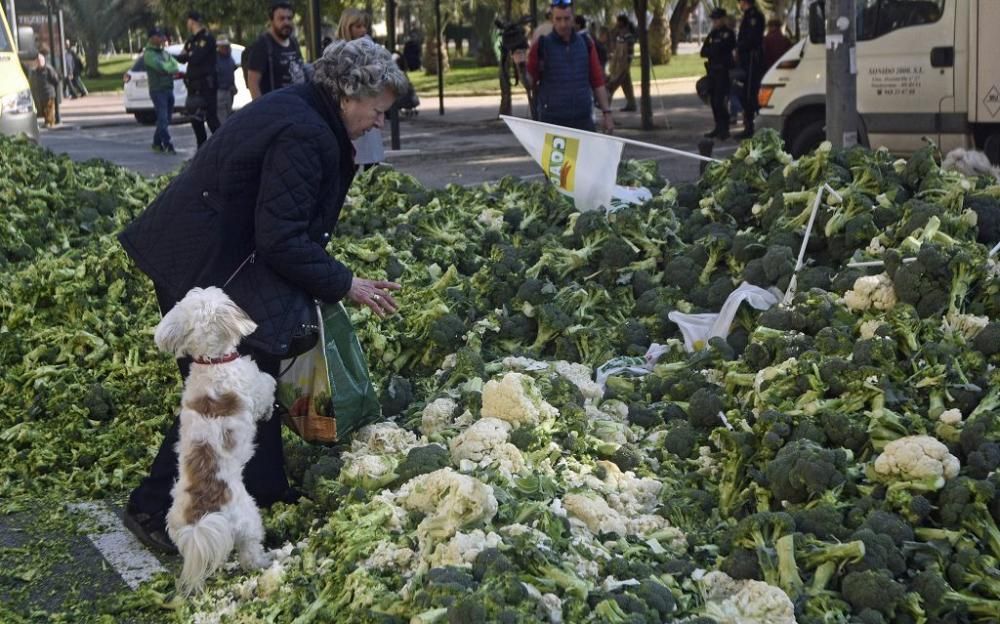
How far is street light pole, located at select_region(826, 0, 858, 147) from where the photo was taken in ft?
33.8

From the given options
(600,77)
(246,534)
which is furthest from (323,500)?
(600,77)

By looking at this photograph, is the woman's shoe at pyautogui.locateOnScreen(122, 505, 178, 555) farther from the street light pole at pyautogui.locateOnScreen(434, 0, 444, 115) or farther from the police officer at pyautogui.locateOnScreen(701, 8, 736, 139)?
the street light pole at pyautogui.locateOnScreen(434, 0, 444, 115)

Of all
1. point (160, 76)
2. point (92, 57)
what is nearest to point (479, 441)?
point (160, 76)

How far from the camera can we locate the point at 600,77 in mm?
12422

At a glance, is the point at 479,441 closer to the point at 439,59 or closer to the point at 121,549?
the point at 121,549

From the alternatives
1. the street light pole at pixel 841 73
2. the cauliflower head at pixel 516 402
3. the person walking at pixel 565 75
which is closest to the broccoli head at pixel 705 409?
the cauliflower head at pixel 516 402

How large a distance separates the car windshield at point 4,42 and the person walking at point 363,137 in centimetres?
408

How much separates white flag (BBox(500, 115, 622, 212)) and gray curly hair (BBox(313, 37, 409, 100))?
3393mm

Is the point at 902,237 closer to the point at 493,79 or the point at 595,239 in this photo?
the point at 595,239

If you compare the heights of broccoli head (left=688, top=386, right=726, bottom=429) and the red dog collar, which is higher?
the red dog collar

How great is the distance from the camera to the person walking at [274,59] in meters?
12.5

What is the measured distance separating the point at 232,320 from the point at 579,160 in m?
4.22

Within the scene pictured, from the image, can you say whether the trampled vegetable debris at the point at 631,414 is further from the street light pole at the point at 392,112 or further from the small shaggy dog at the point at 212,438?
the street light pole at the point at 392,112

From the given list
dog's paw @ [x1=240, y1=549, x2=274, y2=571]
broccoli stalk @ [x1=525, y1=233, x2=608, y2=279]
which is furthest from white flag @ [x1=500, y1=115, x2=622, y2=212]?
dog's paw @ [x1=240, y1=549, x2=274, y2=571]
